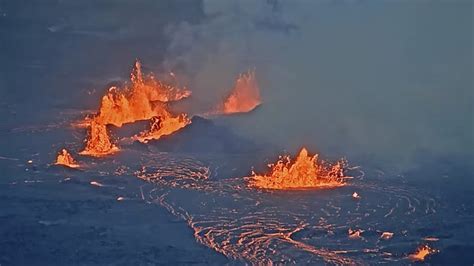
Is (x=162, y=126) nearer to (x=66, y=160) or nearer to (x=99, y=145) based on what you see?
(x=99, y=145)

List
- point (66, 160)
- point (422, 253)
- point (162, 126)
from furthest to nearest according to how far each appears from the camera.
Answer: point (162, 126) < point (66, 160) < point (422, 253)

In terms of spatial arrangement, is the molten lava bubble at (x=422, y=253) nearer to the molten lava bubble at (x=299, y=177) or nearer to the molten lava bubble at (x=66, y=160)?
the molten lava bubble at (x=299, y=177)

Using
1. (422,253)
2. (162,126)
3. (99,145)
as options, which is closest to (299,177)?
(422,253)

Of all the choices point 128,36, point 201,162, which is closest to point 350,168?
point 201,162

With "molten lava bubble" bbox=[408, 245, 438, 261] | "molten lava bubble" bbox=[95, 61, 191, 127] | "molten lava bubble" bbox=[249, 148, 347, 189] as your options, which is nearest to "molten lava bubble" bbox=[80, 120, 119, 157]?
"molten lava bubble" bbox=[95, 61, 191, 127]

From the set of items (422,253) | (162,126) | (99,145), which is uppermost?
(162,126)

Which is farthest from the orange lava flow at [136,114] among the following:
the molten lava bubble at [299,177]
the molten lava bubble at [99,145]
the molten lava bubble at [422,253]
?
the molten lava bubble at [422,253]

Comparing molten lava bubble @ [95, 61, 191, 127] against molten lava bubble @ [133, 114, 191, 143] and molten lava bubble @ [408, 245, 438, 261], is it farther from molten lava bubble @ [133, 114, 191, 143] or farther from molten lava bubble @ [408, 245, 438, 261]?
molten lava bubble @ [408, 245, 438, 261]

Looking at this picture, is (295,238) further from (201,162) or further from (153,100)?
(153,100)
